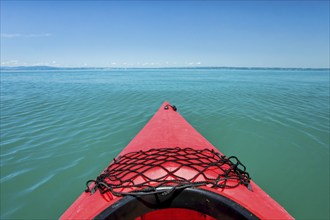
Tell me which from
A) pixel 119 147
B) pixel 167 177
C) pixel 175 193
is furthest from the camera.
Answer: pixel 119 147

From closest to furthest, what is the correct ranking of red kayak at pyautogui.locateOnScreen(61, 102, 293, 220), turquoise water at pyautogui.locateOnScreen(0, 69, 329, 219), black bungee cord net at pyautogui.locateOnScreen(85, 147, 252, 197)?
red kayak at pyautogui.locateOnScreen(61, 102, 293, 220), black bungee cord net at pyautogui.locateOnScreen(85, 147, 252, 197), turquoise water at pyautogui.locateOnScreen(0, 69, 329, 219)

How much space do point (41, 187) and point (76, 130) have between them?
3.00 meters

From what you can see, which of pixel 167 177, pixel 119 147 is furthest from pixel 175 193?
pixel 119 147

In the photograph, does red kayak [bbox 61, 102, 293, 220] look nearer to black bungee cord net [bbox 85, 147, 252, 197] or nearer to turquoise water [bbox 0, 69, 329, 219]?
black bungee cord net [bbox 85, 147, 252, 197]

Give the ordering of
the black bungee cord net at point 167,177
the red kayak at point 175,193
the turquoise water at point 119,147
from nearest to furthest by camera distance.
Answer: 1. the red kayak at point 175,193
2. the black bungee cord net at point 167,177
3. the turquoise water at point 119,147

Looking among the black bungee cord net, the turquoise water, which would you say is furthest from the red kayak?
the turquoise water

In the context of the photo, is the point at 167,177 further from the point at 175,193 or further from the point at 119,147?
the point at 119,147

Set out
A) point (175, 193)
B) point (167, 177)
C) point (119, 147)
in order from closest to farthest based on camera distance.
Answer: point (175, 193) → point (167, 177) → point (119, 147)

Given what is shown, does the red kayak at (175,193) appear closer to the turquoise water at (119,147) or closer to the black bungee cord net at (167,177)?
the black bungee cord net at (167,177)

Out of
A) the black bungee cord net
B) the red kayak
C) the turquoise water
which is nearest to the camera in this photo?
the red kayak

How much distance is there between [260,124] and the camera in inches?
299

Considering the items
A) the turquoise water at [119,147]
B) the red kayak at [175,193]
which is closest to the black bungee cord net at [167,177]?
the red kayak at [175,193]

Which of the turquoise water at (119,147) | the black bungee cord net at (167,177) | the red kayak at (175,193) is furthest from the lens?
the turquoise water at (119,147)

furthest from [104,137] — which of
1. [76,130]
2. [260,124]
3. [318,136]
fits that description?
[318,136]
